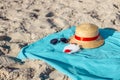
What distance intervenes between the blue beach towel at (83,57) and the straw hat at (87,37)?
0.06 meters

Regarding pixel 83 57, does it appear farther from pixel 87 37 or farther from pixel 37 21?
pixel 37 21

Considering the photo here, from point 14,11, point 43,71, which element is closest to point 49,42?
point 43,71

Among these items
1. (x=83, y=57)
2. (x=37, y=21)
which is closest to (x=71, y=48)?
(x=83, y=57)

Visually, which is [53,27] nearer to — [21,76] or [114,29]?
[114,29]

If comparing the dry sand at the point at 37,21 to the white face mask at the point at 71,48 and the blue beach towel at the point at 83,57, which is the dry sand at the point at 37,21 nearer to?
the blue beach towel at the point at 83,57

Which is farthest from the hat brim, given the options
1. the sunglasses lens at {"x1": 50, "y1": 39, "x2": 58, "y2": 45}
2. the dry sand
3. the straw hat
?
the dry sand

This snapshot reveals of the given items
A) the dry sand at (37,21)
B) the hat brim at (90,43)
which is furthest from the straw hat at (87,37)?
the dry sand at (37,21)

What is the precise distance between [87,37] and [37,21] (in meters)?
0.89

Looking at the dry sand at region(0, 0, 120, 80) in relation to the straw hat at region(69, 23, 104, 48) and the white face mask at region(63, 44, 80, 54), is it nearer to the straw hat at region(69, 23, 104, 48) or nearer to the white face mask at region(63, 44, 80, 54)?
the white face mask at region(63, 44, 80, 54)

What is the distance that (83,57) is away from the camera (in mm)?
3510

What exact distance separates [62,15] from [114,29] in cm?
73

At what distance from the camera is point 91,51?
366cm

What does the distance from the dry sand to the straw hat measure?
0.50m

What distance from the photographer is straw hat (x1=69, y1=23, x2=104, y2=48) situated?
12.2 feet
